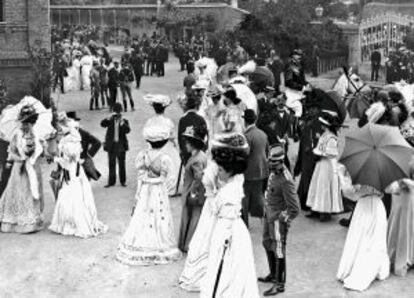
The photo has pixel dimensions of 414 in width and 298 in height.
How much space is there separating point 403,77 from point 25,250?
14.3 m

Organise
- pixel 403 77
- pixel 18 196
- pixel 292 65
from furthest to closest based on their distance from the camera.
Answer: pixel 403 77
pixel 292 65
pixel 18 196

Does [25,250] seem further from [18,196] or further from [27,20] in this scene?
[27,20]

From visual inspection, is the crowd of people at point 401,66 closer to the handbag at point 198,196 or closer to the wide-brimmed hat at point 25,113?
the handbag at point 198,196

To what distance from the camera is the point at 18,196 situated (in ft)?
32.8

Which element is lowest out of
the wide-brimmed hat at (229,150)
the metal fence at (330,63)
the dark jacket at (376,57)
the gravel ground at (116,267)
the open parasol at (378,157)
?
the gravel ground at (116,267)

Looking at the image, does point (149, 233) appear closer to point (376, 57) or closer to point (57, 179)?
point (57, 179)

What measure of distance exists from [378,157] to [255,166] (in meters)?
2.24

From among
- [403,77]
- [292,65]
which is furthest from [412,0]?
[292,65]

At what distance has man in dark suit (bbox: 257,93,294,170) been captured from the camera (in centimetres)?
1030

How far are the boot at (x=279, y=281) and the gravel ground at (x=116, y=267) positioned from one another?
0.09 metres

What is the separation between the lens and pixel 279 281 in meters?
7.98

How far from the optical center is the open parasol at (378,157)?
7.89m

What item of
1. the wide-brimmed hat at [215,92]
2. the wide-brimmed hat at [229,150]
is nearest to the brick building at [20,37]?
the wide-brimmed hat at [215,92]

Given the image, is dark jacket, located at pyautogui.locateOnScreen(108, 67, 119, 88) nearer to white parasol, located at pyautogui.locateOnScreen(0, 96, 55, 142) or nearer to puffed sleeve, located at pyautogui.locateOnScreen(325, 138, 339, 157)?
white parasol, located at pyautogui.locateOnScreen(0, 96, 55, 142)
